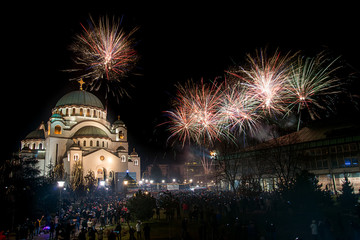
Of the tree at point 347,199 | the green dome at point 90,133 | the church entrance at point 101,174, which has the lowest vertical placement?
the tree at point 347,199

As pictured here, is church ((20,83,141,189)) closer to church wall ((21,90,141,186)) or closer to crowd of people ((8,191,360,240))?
church wall ((21,90,141,186))

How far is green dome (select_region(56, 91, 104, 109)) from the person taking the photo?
63.4 m

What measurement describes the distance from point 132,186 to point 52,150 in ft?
68.5

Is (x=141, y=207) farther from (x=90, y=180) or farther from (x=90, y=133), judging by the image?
(x=90, y=133)

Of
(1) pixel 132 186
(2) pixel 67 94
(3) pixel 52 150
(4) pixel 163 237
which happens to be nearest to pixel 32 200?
(4) pixel 163 237

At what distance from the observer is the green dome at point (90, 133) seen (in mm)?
57688

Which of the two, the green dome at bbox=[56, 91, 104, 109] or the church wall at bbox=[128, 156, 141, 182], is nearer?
the green dome at bbox=[56, 91, 104, 109]

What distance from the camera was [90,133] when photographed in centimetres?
5853

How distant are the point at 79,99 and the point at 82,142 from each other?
12.4 metres

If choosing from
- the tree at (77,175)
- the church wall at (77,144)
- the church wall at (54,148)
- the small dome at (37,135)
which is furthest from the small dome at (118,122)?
the tree at (77,175)

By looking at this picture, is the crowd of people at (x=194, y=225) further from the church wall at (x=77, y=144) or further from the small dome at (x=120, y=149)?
the small dome at (x=120, y=149)

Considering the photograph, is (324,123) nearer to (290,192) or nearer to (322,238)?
(290,192)

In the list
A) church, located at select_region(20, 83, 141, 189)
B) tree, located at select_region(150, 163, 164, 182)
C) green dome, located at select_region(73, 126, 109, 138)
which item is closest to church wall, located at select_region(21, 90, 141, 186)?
church, located at select_region(20, 83, 141, 189)

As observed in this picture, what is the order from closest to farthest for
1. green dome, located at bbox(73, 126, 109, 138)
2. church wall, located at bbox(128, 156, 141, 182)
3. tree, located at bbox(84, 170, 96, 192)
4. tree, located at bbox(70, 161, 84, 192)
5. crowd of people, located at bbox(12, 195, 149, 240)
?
crowd of people, located at bbox(12, 195, 149, 240), tree, located at bbox(84, 170, 96, 192), tree, located at bbox(70, 161, 84, 192), green dome, located at bbox(73, 126, 109, 138), church wall, located at bbox(128, 156, 141, 182)
